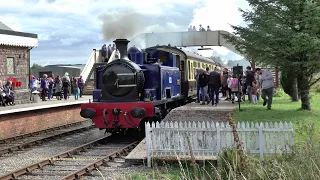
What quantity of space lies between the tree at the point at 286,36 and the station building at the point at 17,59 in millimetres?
10952

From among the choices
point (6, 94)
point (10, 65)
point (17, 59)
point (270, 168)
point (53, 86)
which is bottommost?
point (270, 168)

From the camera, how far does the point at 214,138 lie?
29.6 feet

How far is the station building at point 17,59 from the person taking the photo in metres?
20.3

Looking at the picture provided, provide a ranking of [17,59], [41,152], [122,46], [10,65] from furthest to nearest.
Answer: [17,59] < [10,65] < [122,46] < [41,152]

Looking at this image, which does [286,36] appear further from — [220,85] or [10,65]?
[10,65]

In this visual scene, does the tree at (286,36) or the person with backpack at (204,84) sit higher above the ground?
the tree at (286,36)

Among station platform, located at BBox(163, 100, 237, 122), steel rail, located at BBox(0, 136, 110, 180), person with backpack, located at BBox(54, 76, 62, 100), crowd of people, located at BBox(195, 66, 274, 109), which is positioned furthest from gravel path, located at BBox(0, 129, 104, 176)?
person with backpack, located at BBox(54, 76, 62, 100)

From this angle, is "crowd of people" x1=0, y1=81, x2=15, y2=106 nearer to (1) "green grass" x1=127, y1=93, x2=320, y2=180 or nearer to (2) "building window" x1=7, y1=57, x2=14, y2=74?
(2) "building window" x1=7, y1=57, x2=14, y2=74

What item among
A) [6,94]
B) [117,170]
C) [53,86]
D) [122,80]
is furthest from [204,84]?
[53,86]

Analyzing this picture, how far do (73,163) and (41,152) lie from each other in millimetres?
1974

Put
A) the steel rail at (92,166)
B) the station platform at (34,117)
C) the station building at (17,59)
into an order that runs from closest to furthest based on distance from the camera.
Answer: the steel rail at (92,166), the station platform at (34,117), the station building at (17,59)

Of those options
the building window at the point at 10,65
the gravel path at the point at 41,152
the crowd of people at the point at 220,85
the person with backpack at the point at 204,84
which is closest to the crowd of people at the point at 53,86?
the building window at the point at 10,65

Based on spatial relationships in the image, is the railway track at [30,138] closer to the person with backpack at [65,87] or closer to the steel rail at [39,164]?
the steel rail at [39,164]

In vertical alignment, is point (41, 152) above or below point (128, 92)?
below
